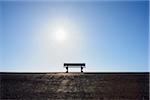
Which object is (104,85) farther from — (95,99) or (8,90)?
(8,90)

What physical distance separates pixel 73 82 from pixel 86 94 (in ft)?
5.59

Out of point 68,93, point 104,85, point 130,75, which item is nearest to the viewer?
point 68,93

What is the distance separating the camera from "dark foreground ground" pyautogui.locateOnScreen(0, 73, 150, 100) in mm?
9375

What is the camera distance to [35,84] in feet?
35.5

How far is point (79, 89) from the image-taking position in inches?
397

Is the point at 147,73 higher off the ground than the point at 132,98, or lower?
higher

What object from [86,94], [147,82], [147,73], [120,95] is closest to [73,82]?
[86,94]

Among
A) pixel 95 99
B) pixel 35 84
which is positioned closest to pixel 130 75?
pixel 95 99

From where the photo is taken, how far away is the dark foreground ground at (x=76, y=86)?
9375mm

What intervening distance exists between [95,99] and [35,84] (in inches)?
127

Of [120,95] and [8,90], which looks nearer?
[120,95]

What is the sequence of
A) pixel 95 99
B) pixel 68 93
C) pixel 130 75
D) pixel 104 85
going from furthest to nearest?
pixel 130 75, pixel 104 85, pixel 68 93, pixel 95 99

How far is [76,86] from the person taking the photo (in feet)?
34.4

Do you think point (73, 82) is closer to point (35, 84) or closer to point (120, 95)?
point (35, 84)
